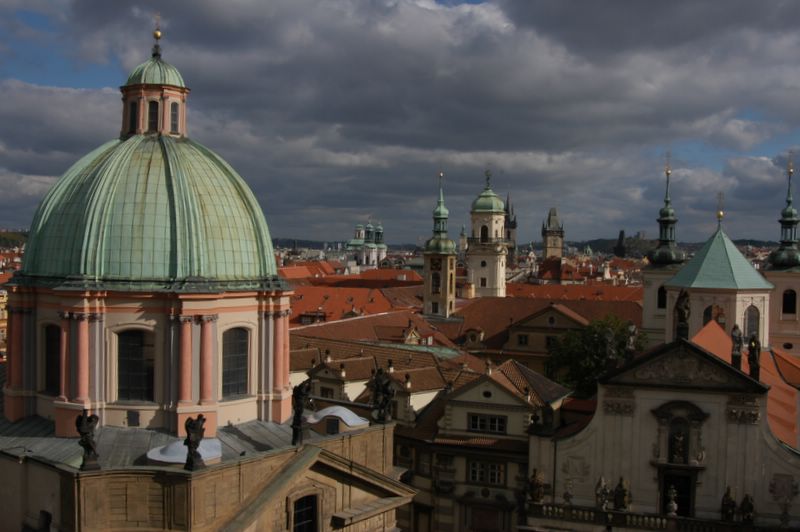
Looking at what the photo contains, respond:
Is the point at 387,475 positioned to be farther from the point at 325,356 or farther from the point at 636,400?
the point at 325,356

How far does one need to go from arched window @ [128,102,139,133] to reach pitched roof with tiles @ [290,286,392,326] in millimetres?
52562

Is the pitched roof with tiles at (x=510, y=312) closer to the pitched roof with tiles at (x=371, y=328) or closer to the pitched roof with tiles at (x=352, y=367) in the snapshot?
the pitched roof with tiles at (x=371, y=328)

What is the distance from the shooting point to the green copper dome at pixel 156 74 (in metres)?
29.4

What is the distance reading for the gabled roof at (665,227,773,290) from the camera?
5434 cm

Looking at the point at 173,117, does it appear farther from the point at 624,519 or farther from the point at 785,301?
the point at 785,301

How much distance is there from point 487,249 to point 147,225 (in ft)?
256

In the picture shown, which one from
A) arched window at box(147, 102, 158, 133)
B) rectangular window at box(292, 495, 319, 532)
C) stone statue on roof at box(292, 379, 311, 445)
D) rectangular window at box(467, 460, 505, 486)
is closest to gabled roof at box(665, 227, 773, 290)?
rectangular window at box(467, 460, 505, 486)

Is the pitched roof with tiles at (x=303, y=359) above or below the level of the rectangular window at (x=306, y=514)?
above

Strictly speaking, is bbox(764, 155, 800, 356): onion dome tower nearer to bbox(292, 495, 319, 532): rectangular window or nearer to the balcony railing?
the balcony railing

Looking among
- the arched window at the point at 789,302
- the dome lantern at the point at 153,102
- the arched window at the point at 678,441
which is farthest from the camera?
the arched window at the point at 789,302

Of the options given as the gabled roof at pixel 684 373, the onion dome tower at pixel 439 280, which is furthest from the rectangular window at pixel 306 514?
the onion dome tower at pixel 439 280

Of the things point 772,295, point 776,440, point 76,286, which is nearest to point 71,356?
point 76,286

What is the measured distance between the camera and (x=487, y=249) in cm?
10181

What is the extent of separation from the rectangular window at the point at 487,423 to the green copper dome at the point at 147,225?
15.3m
